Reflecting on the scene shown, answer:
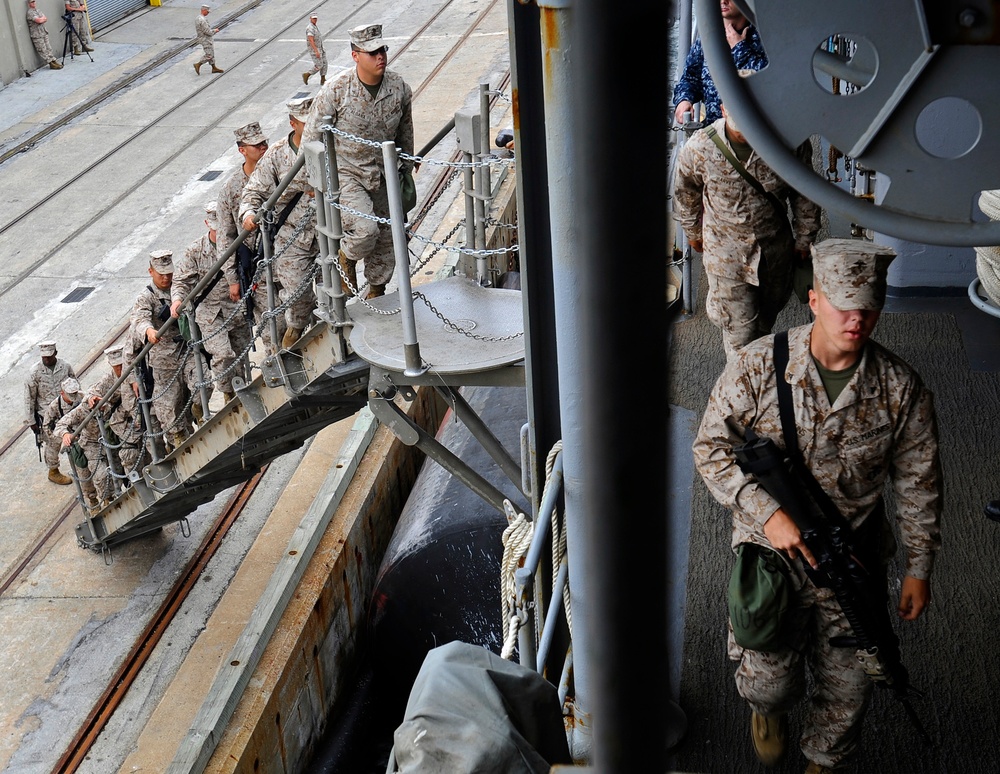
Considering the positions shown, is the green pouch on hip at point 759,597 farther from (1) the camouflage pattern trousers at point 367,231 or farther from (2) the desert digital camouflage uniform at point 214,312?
(2) the desert digital camouflage uniform at point 214,312

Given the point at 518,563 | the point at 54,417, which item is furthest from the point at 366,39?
the point at 54,417

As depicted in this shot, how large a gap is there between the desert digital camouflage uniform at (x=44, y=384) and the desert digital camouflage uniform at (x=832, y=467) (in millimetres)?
9412

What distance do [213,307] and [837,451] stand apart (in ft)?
23.4

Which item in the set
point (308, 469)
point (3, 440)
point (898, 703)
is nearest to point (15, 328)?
point (3, 440)

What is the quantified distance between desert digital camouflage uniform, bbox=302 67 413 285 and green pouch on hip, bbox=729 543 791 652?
413cm

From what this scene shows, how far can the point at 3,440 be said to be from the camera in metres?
12.2

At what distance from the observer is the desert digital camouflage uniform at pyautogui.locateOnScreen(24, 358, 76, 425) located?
443 inches

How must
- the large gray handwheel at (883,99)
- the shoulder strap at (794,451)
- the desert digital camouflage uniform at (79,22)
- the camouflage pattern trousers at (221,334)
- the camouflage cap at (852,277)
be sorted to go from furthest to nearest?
1. the desert digital camouflage uniform at (79,22)
2. the camouflage pattern trousers at (221,334)
3. the shoulder strap at (794,451)
4. the camouflage cap at (852,277)
5. the large gray handwheel at (883,99)

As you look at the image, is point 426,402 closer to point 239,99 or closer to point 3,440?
point 3,440

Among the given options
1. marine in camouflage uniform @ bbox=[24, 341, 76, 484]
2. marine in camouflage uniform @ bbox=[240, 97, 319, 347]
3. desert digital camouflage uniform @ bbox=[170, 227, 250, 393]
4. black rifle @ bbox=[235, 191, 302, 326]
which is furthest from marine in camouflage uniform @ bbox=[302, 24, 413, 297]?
marine in camouflage uniform @ bbox=[24, 341, 76, 484]

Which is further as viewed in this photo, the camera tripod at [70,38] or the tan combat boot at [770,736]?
the camera tripod at [70,38]

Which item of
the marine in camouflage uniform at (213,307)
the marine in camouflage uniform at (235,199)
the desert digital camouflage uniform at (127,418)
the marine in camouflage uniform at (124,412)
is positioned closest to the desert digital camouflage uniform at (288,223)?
the marine in camouflage uniform at (235,199)

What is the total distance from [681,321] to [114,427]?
6.34m

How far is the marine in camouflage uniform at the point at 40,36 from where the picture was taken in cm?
2316
